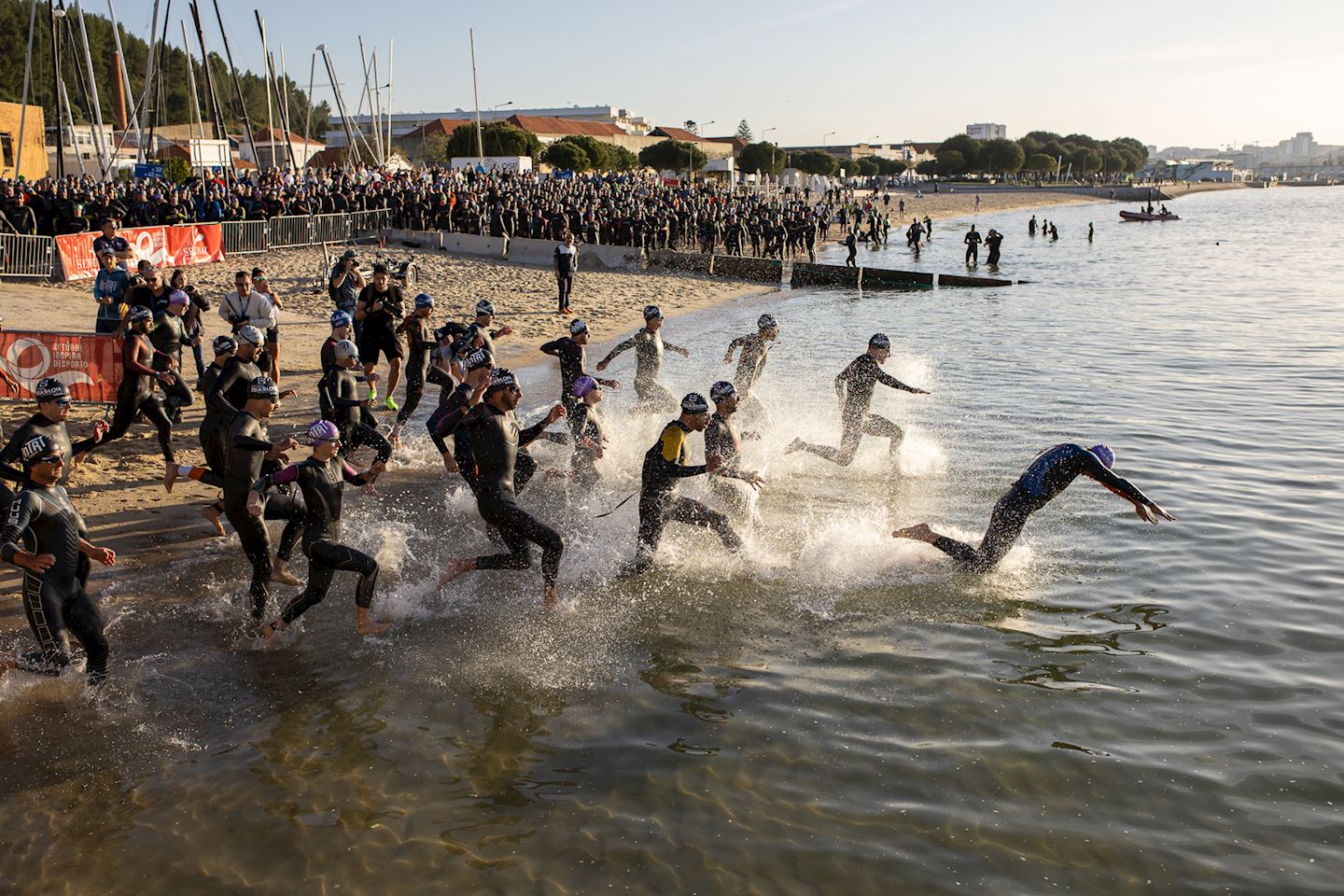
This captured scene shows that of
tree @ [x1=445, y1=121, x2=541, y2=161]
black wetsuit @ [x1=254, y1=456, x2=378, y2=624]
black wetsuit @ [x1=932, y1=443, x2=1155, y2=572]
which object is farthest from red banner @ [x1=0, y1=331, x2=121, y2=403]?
tree @ [x1=445, y1=121, x2=541, y2=161]

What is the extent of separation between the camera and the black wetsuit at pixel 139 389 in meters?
10.9

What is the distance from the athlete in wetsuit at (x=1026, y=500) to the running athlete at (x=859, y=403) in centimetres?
286

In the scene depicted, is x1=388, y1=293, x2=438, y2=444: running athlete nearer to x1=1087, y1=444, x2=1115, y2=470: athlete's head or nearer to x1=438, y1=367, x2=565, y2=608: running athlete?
x1=438, y1=367, x2=565, y2=608: running athlete

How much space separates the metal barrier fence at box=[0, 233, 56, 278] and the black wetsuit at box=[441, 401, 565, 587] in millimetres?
20146

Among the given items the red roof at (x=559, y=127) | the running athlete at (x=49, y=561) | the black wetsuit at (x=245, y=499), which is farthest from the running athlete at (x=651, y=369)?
the red roof at (x=559, y=127)

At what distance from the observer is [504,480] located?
8.18 meters

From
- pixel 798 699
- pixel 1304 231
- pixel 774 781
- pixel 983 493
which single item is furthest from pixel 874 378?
pixel 1304 231

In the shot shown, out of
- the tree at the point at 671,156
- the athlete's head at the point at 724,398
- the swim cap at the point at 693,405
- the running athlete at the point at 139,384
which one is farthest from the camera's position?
the tree at the point at 671,156

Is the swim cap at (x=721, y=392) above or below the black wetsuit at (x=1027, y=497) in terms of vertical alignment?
above

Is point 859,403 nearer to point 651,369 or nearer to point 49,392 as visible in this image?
point 651,369

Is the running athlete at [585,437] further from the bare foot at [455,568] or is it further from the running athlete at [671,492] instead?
the bare foot at [455,568]

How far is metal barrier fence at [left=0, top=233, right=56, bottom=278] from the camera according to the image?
904 inches

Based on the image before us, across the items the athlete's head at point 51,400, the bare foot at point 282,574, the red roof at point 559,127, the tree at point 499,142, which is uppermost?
the red roof at point 559,127

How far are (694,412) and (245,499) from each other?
11.8 ft
